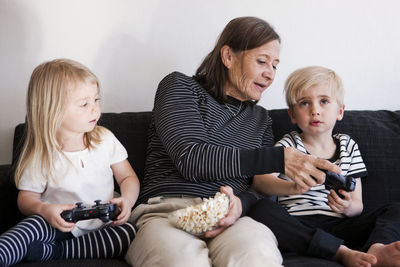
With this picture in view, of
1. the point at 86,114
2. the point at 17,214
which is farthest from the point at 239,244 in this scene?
the point at 17,214

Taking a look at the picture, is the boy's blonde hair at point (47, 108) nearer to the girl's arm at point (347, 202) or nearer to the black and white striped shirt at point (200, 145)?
the black and white striped shirt at point (200, 145)

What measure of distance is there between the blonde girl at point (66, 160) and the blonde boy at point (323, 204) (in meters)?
0.46

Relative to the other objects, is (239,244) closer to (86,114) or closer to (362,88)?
(86,114)

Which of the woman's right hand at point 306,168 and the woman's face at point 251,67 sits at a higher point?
the woman's face at point 251,67

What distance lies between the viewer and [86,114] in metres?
1.39

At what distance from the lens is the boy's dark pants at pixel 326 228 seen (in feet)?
4.04

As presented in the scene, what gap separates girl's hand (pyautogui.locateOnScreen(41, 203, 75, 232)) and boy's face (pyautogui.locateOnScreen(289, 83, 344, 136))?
2.78 feet

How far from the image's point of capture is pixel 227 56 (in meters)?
1.57

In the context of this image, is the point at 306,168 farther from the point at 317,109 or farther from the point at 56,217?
the point at 56,217

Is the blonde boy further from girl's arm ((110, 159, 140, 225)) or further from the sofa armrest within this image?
the sofa armrest

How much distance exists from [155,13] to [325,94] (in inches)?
31.7

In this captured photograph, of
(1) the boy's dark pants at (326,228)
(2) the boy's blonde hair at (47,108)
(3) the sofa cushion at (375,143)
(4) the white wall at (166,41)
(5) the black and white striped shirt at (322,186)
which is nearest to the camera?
(1) the boy's dark pants at (326,228)

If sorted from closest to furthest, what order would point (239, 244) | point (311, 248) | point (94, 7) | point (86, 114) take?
point (239, 244), point (311, 248), point (86, 114), point (94, 7)

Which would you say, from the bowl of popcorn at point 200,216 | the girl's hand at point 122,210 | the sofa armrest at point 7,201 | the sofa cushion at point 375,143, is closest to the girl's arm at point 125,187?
the girl's hand at point 122,210
